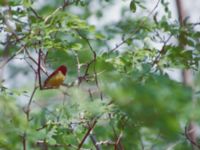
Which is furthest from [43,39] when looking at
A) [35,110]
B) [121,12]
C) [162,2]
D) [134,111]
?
[121,12]

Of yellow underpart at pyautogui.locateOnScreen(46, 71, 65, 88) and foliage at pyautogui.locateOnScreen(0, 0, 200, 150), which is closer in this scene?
foliage at pyautogui.locateOnScreen(0, 0, 200, 150)

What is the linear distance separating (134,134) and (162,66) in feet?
1.55

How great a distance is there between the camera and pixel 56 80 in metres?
1.67

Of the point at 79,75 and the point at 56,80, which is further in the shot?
the point at 79,75

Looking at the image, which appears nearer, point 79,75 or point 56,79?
point 56,79

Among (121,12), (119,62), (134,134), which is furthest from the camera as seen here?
(121,12)

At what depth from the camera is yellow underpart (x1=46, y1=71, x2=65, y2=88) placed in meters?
1.67

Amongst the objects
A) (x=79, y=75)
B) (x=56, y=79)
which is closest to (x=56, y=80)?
(x=56, y=79)

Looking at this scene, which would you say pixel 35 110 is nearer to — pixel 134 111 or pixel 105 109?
pixel 105 109

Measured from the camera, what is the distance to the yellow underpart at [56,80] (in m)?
1.67

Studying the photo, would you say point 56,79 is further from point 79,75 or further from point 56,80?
point 79,75

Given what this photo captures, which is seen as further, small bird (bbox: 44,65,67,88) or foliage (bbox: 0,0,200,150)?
small bird (bbox: 44,65,67,88)

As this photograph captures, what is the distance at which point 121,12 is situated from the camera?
4.41 meters

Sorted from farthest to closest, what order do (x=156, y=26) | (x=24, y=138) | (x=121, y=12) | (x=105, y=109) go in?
(x=121, y=12) → (x=156, y=26) → (x=24, y=138) → (x=105, y=109)
